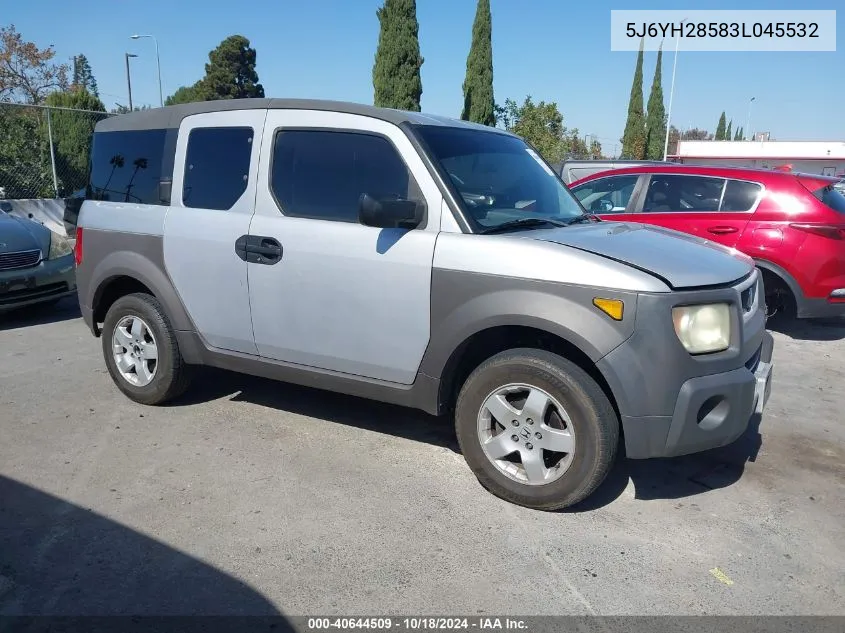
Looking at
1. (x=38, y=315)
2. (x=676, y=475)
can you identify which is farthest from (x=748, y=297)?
(x=38, y=315)

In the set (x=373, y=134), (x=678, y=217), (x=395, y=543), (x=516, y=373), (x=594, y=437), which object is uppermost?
(x=373, y=134)

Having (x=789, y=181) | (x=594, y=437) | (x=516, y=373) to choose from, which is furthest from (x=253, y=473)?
(x=789, y=181)

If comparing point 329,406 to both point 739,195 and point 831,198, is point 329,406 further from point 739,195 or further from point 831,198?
point 831,198

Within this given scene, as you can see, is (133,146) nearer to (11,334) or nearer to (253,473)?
(253,473)

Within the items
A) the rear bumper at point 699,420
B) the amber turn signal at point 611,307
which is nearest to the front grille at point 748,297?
the rear bumper at point 699,420

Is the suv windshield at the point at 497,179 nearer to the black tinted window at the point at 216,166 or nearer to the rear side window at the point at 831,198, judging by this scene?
the black tinted window at the point at 216,166

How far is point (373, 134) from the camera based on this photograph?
3.73 meters

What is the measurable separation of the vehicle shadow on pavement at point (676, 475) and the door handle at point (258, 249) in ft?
7.07

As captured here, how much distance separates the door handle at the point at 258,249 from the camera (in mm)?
3887

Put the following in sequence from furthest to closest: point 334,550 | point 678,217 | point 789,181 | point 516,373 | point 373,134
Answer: point 678,217 → point 789,181 → point 373,134 → point 516,373 → point 334,550

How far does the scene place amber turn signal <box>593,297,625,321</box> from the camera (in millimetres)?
3004

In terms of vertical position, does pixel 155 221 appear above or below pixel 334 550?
above

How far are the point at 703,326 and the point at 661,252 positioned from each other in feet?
1.52

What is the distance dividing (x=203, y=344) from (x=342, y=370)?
112 cm
